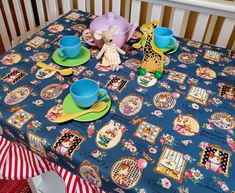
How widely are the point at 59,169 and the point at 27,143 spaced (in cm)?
12

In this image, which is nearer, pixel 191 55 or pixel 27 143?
pixel 27 143

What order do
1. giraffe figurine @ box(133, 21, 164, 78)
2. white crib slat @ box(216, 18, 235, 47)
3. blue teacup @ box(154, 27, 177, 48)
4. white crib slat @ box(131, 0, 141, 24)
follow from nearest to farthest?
giraffe figurine @ box(133, 21, 164, 78), blue teacup @ box(154, 27, 177, 48), white crib slat @ box(216, 18, 235, 47), white crib slat @ box(131, 0, 141, 24)

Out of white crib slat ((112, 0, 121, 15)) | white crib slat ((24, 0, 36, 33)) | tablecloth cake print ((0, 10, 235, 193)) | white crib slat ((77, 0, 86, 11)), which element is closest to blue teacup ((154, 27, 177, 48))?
tablecloth cake print ((0, 10, 235, 193))

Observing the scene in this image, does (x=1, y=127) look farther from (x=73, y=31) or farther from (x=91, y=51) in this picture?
(x=73, y=31)

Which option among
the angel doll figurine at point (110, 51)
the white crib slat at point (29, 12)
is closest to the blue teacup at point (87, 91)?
the angel doll figurine at point (110, 51)

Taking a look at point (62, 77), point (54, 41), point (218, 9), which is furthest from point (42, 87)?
point (218, 9)

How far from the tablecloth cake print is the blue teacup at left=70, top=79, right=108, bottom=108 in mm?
52

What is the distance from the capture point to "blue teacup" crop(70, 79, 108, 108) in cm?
71

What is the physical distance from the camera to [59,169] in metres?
0.74

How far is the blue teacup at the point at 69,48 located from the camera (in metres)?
0.89

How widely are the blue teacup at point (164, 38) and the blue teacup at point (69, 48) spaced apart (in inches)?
11.6

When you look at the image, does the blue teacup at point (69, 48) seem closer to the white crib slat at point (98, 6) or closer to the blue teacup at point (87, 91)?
the blue teacup at point (87, 91)

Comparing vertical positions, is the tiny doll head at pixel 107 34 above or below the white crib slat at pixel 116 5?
above

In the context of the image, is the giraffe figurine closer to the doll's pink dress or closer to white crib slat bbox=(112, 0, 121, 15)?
the doll's pink dress
